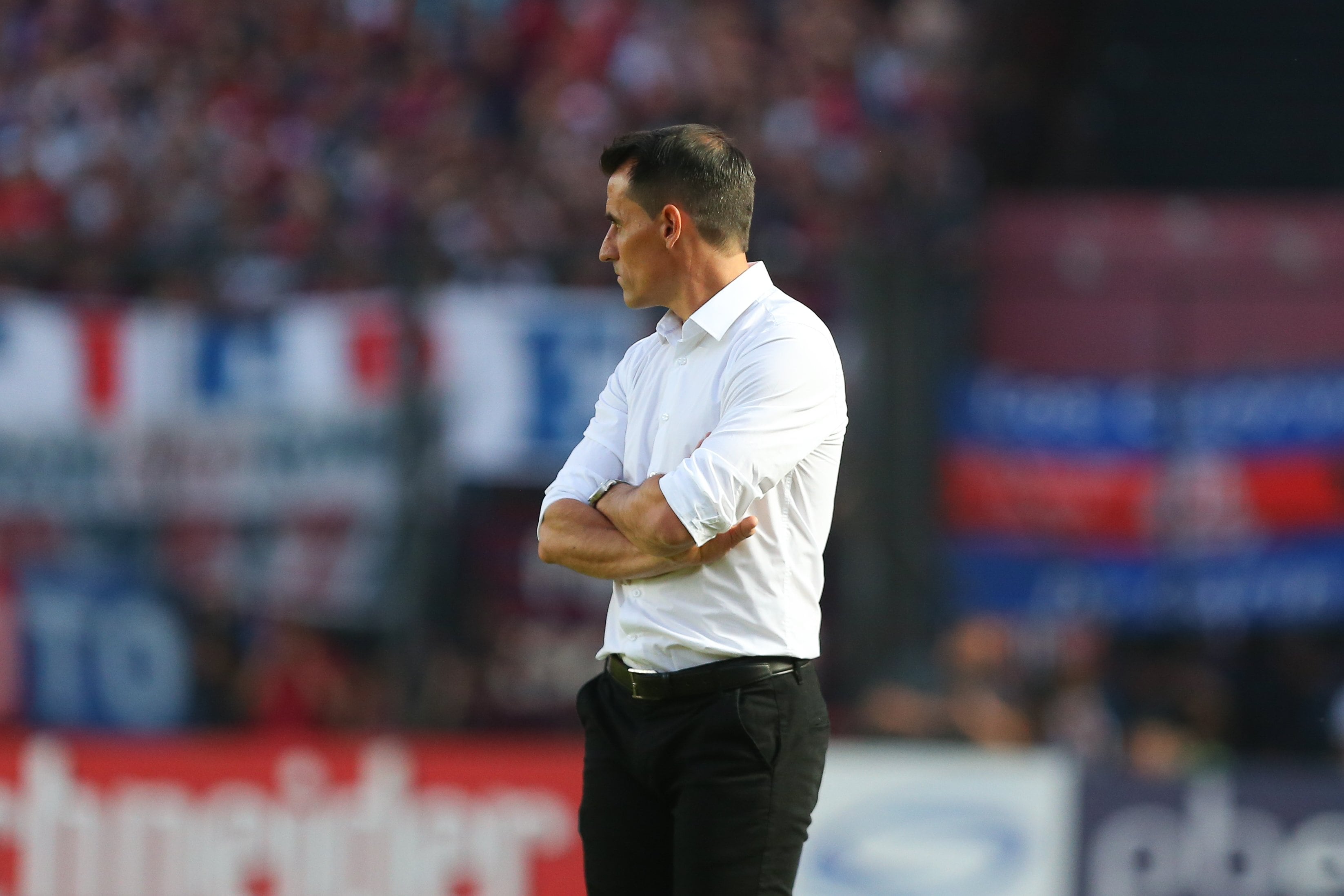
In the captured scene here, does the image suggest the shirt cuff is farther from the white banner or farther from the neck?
the white banner

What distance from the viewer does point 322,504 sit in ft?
26.3

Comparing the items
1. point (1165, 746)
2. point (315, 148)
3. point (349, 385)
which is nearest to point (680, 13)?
point (315, 148)

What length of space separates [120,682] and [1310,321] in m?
5.65

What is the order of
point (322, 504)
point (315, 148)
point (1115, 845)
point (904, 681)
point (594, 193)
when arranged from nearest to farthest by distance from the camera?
point (1115, 845) → point (904, 681) → point (322, 504) → point (594, 193) → point (315, 148)

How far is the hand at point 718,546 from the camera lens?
3039 millimetres

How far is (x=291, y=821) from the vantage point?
7168 mm

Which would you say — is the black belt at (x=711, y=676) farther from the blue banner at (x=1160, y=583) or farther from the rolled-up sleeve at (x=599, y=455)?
the blue banner at (x=1160, y=583)

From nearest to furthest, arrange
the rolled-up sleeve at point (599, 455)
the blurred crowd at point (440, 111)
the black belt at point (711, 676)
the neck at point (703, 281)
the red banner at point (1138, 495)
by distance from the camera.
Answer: the black belt at point (711, 676)
the neck at point (703, 281)
the rolled-up sleeve at point (599, 455)
the red banner at point (1138, 495)
the blurred crowd at point (440, 111)

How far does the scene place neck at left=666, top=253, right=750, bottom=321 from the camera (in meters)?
3.22

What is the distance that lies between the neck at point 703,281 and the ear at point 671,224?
63mm

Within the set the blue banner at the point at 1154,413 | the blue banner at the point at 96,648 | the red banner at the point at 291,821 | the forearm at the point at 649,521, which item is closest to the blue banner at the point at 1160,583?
the blue banner at the point at 1154,413

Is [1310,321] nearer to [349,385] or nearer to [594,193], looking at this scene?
[594,193]

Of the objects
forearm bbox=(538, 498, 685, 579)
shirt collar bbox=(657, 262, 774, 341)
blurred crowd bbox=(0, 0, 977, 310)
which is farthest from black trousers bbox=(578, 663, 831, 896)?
blurred crowd bbox=(0, 0, 977, 310)

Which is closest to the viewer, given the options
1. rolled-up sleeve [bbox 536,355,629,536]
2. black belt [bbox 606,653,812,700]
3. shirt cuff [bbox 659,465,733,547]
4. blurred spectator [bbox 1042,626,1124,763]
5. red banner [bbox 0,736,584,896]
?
shirt cuff [bbox 659,465,733,547]
